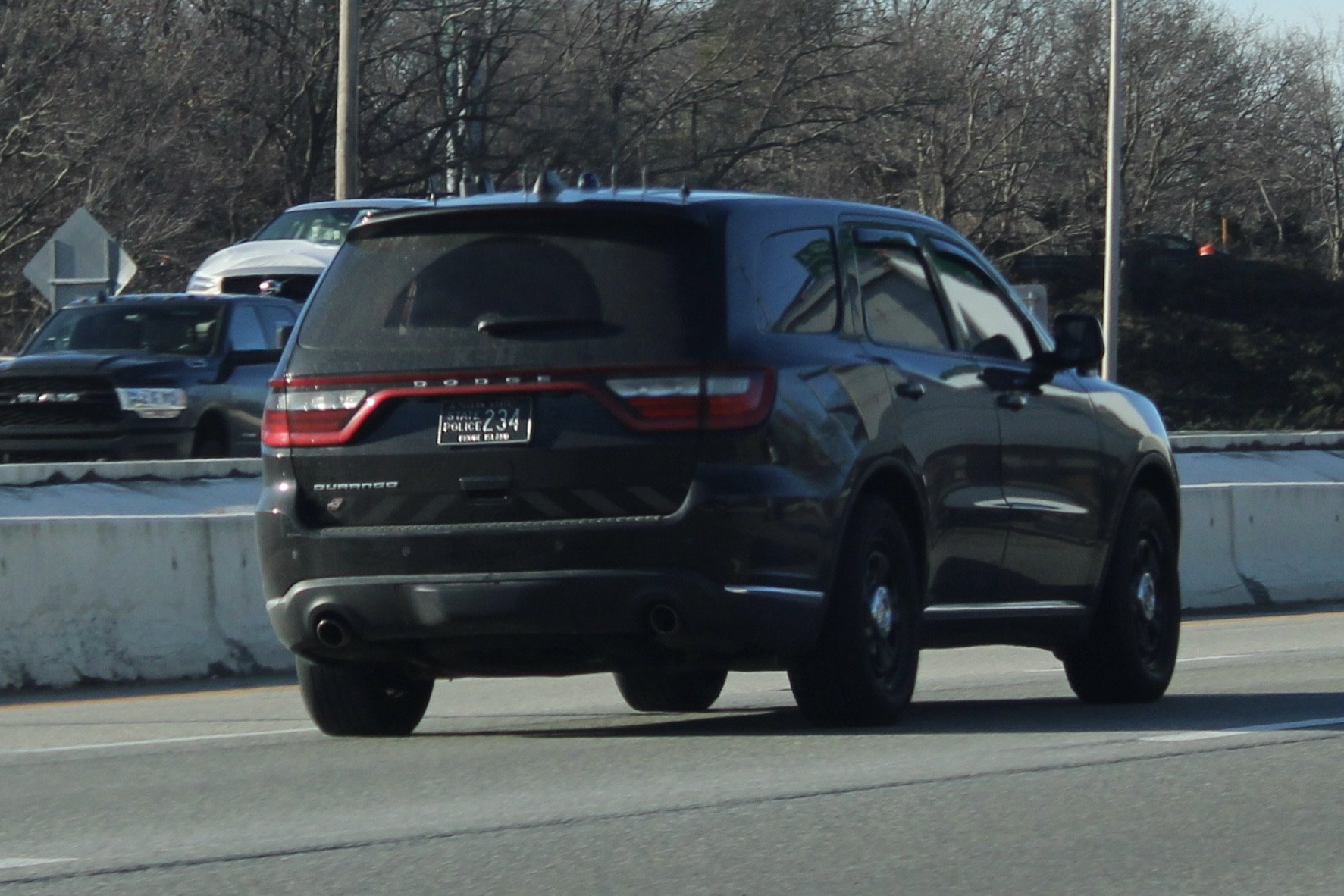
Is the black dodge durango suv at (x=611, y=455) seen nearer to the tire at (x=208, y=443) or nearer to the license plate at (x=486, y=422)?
the license plate at (x=486, y=422)

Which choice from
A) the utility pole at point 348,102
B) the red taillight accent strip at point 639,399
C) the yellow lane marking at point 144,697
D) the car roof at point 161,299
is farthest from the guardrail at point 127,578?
the utility pole at point 348,102

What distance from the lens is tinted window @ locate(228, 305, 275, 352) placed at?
65.8ft

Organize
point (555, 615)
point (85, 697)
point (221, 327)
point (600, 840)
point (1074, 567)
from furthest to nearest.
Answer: point (221, 327) < point (85, 697) < point (1074, 567) < point (555, 615) < point (600, 840)

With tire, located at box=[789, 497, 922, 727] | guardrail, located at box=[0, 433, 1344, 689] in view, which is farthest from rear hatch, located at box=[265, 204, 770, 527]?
guardrail, located at box=[0, 433, 1344, 689]

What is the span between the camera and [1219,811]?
708cm

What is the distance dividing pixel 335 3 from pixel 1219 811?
38.4 metres

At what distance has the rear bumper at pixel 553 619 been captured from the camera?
8.00 m

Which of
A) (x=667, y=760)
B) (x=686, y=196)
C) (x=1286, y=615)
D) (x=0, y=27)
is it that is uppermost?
(x=0, y=27)

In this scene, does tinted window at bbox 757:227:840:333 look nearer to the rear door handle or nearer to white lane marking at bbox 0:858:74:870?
the rear door handle

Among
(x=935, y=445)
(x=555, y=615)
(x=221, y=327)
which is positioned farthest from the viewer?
(x=221, y=327)

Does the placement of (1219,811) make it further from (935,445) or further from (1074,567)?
(1074,567)

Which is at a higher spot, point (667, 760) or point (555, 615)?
point (555, 615)

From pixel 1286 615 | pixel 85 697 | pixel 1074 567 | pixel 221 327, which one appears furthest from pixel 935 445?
pixel 221 327

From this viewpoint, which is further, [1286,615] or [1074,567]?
[1286,615]
